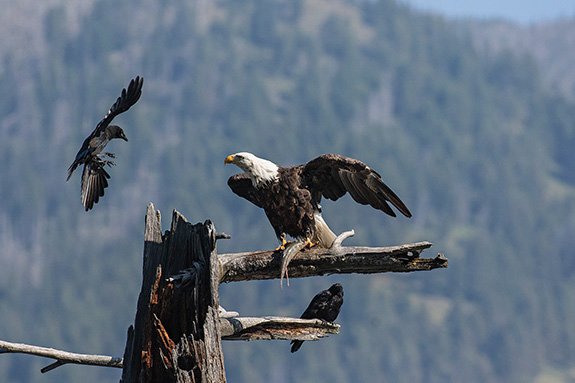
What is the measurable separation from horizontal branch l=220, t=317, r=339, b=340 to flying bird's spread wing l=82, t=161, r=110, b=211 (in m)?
2.77

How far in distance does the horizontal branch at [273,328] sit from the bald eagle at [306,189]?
62.5 inches

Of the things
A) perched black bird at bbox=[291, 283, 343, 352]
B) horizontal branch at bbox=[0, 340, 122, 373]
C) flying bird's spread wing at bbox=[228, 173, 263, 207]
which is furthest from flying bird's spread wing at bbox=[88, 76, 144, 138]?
perched black bird at bbox=[291, 283, 343, 352]

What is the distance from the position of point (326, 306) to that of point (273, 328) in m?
3.16

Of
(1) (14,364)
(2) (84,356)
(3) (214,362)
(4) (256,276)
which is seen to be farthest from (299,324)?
(1) (14,364)

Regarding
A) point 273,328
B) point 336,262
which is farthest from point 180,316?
point 336,262

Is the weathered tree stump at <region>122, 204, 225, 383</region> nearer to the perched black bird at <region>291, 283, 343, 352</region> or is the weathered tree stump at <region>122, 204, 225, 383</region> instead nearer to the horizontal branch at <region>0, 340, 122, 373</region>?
the horizontal branch at <region>0, 340, 122, 373</region>

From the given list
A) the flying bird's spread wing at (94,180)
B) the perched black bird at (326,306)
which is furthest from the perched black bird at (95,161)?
the perched black bird at (326,306)

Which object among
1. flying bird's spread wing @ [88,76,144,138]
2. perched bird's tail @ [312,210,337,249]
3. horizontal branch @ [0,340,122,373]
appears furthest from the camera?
perched bird's tail @ [312,210,337,249]

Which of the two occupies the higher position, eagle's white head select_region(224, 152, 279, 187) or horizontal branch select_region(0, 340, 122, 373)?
eagle's white head select_region(224, 152, 279, 187)

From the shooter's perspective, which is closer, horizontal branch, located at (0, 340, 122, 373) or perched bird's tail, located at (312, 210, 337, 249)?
horizontal branch, located at (0, 340, 122, 373)

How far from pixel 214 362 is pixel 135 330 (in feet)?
2.58

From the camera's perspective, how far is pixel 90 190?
10.2m

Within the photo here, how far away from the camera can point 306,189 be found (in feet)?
35.6

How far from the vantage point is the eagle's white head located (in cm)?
1058
